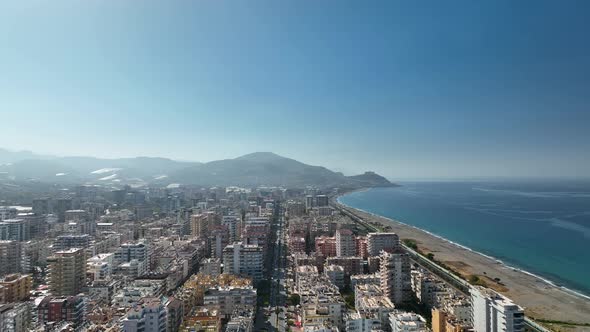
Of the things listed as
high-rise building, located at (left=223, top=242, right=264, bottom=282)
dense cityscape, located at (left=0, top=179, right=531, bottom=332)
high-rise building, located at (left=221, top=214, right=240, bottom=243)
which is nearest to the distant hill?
high-rise building, located at (left=221, top=214, right=240, bottom=243)

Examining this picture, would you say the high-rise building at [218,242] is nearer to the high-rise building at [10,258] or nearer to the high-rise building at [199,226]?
the high-rise building at [199,226]

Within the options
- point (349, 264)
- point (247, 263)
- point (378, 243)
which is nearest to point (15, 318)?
point (247, 263)

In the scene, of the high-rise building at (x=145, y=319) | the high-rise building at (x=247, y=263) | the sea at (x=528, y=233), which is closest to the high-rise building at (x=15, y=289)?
the high-rise building at (x=145, y=319)

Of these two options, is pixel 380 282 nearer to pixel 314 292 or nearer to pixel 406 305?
pixel 406 305

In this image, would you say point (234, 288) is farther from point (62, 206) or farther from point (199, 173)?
point (199, 173)

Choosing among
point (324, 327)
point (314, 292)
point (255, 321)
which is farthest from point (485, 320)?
point (255, 321)

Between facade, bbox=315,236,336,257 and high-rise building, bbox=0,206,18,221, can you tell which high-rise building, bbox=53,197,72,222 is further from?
facade, bbox=315,236,336,257
